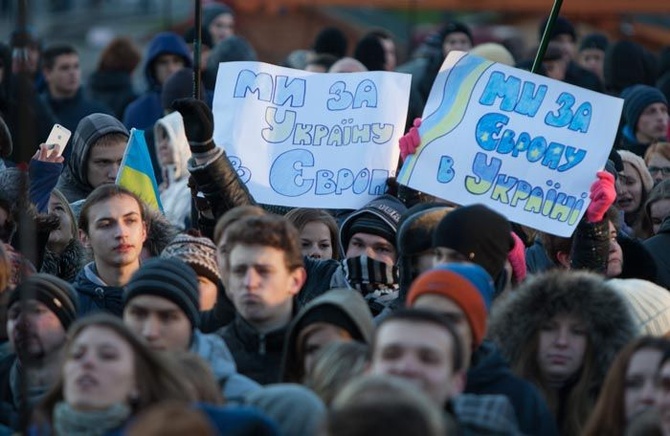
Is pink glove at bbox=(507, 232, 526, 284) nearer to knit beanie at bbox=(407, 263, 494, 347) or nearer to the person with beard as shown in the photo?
knit beanie at bbox=(407, 263, 494, 347)

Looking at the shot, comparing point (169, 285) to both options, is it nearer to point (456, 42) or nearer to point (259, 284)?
point (259, 284)

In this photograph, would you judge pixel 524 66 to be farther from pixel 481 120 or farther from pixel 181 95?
pixel 481 120

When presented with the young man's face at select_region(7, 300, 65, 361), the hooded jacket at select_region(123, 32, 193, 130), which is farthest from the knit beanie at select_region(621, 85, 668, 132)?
the young man's face at select_region(7, 300, 65, 361)

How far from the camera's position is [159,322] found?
755cm

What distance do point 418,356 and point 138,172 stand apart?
413 cm

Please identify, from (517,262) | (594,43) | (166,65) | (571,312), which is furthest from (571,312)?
(594,43)

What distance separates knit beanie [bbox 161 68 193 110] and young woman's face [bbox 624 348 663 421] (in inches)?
244

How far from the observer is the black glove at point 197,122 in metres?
8.89

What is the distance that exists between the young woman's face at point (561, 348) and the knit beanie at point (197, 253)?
155 centimetres

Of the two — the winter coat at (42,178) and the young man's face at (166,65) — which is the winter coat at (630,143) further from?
the winter coat at (42,178)

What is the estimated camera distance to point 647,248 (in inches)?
391

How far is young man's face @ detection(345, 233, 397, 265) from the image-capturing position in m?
9.26

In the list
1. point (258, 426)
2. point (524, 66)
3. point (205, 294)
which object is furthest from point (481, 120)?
point (524, 66)

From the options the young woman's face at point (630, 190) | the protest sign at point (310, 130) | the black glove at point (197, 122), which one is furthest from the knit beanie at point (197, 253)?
the young woman's face at point (630, 190)
